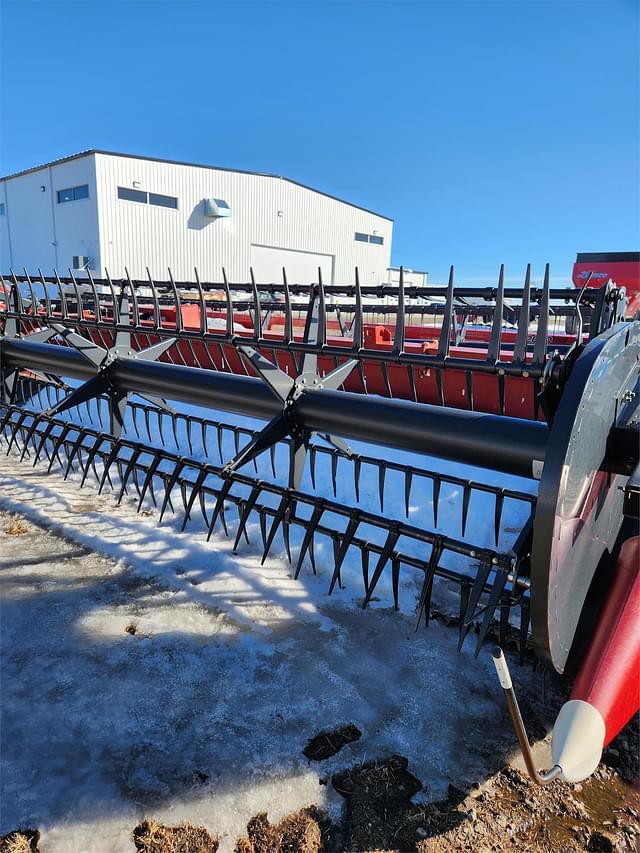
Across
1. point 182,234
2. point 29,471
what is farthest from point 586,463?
point 182,234

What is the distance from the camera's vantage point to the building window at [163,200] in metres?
20.8

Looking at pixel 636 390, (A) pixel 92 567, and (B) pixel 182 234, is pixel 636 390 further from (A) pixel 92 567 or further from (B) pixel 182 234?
(B) pixel 182 234

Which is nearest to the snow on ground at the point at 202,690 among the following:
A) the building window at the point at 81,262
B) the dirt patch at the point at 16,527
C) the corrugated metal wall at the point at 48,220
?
the dirt patch at the point at 16,527

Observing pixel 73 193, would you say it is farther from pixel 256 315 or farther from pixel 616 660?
pixel 616 660

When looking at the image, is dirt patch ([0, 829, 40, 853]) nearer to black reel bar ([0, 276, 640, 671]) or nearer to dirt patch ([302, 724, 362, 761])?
dirt patch ([302, 724, 362, 761])

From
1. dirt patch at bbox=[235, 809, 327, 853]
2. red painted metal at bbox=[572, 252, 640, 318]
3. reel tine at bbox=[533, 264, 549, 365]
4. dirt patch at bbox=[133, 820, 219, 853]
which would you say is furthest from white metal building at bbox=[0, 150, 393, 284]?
dirt patch at bbox=[235, 809, 327, 853]

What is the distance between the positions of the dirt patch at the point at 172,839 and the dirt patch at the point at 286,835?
3.8 inches

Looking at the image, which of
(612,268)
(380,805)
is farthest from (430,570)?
(612,268)

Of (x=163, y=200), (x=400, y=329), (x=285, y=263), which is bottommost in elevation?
(x=400, y=329)

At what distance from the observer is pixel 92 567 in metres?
2.87

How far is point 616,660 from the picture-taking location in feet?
5.18

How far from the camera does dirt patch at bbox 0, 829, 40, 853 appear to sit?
1437mm

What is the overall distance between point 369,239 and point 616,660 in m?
30.7

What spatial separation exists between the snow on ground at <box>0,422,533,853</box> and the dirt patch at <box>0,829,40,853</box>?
27 millimetres
